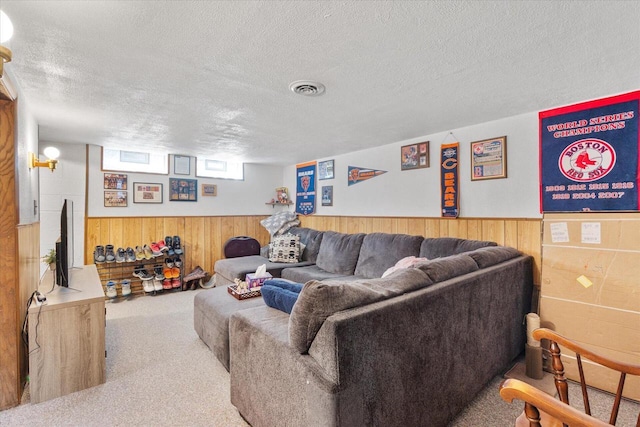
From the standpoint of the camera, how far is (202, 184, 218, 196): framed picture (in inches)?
198

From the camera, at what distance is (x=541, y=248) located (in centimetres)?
255

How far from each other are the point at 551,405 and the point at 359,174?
366cm

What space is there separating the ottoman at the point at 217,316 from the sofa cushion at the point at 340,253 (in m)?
1.35

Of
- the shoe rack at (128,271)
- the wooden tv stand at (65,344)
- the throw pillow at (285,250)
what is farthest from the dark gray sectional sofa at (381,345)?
the shoe rack at (128,271)

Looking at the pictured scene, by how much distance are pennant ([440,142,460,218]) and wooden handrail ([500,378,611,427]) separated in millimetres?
2482

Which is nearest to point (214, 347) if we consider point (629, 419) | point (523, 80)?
point (629, 419)

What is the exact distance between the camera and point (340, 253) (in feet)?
12.7

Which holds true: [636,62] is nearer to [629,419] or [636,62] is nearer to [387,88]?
[387,88]

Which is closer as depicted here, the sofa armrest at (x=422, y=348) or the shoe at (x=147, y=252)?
the sofa armrest at (x=422, y=348)

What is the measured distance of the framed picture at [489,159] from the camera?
9.32 ft

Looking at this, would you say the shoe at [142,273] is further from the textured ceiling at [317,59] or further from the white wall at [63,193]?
the textured ceiling at [317,59]

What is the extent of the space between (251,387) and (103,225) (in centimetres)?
373

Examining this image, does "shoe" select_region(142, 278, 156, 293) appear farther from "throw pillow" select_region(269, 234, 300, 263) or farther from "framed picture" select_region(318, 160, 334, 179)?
"framed picture" select_region(318, 160, 334, 179)

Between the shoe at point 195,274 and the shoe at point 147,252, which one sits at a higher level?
the shoe at point 147,252
